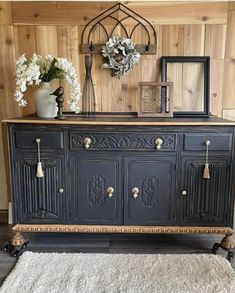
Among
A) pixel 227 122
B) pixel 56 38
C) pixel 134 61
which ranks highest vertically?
pixel 56 38

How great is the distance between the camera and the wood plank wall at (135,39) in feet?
8.05

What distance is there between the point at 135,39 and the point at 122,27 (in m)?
0.15

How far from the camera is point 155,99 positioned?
242 cm

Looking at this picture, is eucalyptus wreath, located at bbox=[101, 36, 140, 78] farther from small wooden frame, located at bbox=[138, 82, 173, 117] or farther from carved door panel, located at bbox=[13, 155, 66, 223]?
carved door panel, located at bbox=[13, 155, 66, 223]

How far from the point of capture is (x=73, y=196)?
2.17 metres

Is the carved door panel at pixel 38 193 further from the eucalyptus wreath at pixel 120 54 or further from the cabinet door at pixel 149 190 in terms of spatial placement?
the eucalyptus wreath at pixel 120 54

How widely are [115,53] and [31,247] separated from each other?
1715mm

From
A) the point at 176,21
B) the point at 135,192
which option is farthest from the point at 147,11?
the point at 135,192

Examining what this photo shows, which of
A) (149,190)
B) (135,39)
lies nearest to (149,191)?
(149,190)

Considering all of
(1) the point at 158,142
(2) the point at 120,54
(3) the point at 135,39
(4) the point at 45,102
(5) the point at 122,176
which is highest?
(3) the point at 135,39

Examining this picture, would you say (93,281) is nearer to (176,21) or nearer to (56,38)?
(56,38)

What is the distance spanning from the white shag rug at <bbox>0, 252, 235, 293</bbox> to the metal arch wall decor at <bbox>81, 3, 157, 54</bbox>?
1670 mm

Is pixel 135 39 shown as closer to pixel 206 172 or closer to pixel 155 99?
pixel 155 99

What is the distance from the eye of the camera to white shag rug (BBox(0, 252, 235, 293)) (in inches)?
70.1
